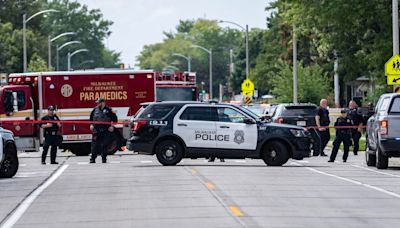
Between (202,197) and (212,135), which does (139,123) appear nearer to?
(212,135)

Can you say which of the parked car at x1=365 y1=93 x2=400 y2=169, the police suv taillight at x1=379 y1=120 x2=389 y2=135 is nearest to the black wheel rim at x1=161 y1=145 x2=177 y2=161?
the parked car at x1=365 y1=93 x2=400 y2=169

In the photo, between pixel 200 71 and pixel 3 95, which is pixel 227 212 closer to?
pixel 3 95

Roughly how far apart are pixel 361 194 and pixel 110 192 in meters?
4.55

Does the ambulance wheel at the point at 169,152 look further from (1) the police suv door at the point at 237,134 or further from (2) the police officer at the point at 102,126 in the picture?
(2) the police officer at the point at 102,126

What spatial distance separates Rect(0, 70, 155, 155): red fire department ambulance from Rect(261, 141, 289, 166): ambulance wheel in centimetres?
964

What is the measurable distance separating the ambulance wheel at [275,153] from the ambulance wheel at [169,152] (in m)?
2.18

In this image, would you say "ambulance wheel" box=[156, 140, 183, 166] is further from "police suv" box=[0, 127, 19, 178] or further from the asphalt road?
"police suv" box=[0, 127, 19, 178]

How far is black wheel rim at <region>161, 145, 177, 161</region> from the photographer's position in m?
29.8

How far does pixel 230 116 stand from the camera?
29953 mm

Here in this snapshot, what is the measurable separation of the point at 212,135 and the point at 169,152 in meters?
1.21

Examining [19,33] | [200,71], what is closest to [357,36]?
[19,33]

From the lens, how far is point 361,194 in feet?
67.2

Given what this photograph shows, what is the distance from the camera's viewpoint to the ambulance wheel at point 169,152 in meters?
29.8

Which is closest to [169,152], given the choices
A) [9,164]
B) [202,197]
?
[9,164]
